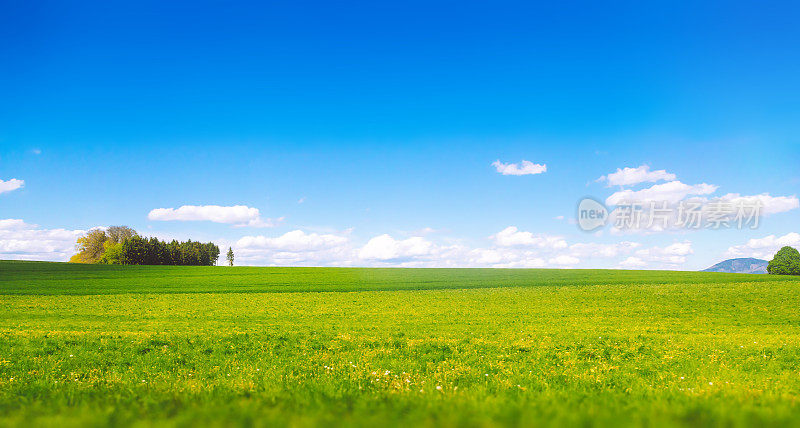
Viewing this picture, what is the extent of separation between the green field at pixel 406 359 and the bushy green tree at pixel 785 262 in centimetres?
4465

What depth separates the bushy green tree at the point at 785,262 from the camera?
3383 inches

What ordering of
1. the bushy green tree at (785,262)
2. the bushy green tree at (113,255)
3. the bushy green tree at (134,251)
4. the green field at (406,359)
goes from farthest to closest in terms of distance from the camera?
the bushy green tree at (134,251) < the bushy green tree at (113,255) < the bushy green tree at (785,262) < the green field at (406,359)

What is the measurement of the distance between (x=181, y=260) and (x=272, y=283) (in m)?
86.8

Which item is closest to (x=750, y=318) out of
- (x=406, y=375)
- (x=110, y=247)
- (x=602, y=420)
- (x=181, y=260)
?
(x=406, y=375)

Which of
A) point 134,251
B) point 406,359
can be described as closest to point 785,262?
point 406,359

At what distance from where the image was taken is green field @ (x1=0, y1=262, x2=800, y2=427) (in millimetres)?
3564

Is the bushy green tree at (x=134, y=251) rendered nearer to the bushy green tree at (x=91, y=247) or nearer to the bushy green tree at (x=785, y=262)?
the bushy green tree at (x=91, y=247)

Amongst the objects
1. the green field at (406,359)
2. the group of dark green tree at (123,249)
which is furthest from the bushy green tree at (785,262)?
the group of dark green tree at (123,249)

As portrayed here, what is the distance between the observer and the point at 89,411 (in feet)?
11.7

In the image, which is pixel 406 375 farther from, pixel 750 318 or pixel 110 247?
pixel 110 247

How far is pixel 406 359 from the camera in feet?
46.2

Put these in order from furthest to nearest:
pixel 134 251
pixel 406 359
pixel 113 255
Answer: pixel 134 251
pixel 113 255
pixel 406 359

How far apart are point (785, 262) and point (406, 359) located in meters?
104

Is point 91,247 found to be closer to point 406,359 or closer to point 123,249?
point 123,249
